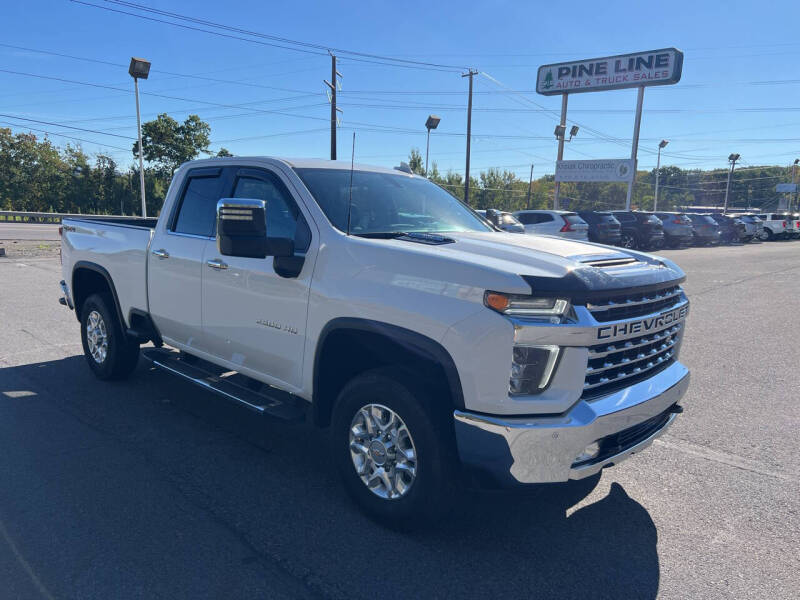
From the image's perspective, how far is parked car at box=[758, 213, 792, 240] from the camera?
3784 centimetres

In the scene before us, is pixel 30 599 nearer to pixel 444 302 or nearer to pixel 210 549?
pixel 210 549

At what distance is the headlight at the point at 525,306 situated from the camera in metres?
2.63

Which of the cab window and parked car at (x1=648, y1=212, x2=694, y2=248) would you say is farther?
parked car at (x1=648, y1=212, x2=694, y2=248)

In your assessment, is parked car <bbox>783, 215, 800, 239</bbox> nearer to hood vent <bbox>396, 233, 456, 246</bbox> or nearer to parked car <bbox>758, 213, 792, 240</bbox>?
parked car <bbox>758, 213, 792, 240</bbox>

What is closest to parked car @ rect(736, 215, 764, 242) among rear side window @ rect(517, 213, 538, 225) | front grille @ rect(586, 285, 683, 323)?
rear side window @ rect(517, 213, 538, 225)

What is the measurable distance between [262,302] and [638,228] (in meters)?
24.1

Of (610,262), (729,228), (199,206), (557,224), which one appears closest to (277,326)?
(199,206)

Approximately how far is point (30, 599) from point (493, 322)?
7.68ft

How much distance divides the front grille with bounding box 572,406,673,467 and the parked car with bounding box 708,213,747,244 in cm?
3410

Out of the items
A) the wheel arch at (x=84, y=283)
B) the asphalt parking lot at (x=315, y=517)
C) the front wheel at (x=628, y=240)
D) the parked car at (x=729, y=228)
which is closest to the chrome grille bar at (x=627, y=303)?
the asphalt parking lot at (x=315, y=517)

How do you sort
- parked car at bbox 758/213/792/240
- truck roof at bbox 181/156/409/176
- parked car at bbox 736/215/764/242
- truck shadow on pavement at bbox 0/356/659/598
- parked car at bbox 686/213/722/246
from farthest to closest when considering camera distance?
parked car at bbox 758/213/792/240 → parked car at bbox 736/215/764/242 → parked car at bbox 686/213/722/246 → truck roof at bbox 181/156/409/176 → truck shadow on pavement at bbox 0/356/659/598

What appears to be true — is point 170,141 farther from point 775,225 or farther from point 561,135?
point 775,225

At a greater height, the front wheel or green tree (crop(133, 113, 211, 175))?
green tree (crop(133, 113, 211, 175))

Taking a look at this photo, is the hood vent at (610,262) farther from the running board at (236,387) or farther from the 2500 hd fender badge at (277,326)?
the running board at (236,387)
